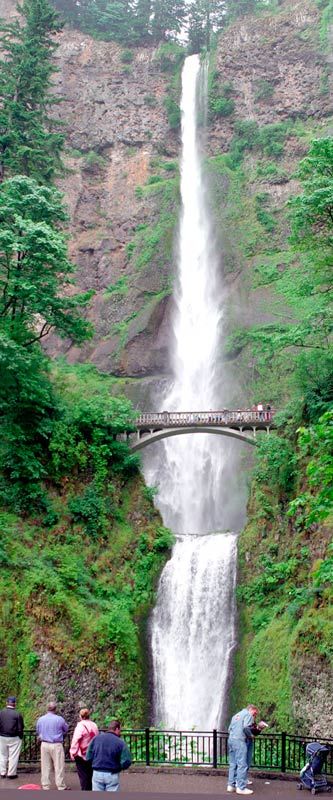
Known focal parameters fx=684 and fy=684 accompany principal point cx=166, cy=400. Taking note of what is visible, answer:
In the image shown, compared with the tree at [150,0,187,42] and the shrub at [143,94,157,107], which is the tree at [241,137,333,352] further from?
the tree at [150,0,187,42]

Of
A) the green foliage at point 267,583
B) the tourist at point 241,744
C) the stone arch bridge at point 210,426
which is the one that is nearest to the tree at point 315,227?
the stone arch bridge at point 210,426

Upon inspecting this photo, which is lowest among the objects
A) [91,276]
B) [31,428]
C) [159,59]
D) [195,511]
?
[195,511]

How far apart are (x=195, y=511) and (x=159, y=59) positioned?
44698 millimetres

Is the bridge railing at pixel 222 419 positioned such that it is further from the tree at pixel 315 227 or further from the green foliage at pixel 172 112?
the green foliage at pixel 172 112

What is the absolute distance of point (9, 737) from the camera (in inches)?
459

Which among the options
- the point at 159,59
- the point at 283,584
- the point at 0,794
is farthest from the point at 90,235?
the point at 0,794

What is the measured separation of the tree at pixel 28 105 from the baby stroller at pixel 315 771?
2592cm

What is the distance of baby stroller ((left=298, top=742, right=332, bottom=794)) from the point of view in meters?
11.4

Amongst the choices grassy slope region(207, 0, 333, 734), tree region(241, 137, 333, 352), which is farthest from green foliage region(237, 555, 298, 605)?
tree region(241, 137, 333, 352)

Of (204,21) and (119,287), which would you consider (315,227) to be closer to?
(119,287)

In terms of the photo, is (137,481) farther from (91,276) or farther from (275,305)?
(91,276)

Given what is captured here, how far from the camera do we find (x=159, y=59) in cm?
6188

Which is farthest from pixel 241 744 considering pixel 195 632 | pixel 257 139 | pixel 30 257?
pixel 257 139

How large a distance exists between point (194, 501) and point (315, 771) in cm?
2544
